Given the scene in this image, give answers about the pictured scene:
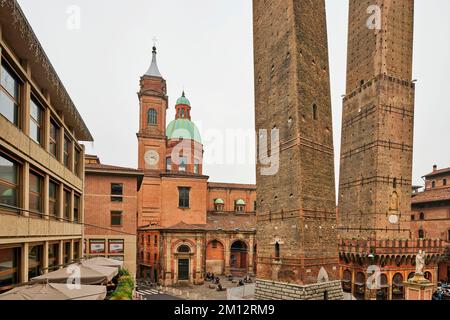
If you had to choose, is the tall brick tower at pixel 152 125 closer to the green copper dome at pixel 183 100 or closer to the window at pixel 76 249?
the green copper dome at pixel 183 100

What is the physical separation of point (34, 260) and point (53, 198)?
4.23 meters

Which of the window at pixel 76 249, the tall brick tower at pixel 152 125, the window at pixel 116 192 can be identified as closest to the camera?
the window at pixel 76 249

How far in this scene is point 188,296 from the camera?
100 feet

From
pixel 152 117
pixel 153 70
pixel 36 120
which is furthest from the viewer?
pixel 153 70

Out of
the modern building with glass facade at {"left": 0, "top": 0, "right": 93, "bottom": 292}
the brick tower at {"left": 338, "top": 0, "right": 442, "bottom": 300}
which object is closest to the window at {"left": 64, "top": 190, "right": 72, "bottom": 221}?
the modern building with glass facade at {"left": 0, "top": 0, "right": 93, "bottom": 292}

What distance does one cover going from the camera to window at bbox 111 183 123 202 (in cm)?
3231

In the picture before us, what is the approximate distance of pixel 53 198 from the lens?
1689 cm

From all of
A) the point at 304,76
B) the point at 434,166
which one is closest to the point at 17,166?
the point at 304,76

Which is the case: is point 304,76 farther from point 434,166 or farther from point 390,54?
point 434,166

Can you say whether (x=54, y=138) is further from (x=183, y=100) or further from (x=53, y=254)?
(x=183, y=100)

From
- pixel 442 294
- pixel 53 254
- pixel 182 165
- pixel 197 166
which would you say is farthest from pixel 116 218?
pixel 442 294

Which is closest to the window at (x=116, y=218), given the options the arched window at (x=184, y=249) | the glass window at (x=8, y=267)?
the arched window at (x=184, y=249)

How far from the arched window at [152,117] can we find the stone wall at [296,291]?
3362cm

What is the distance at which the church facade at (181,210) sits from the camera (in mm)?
39562
